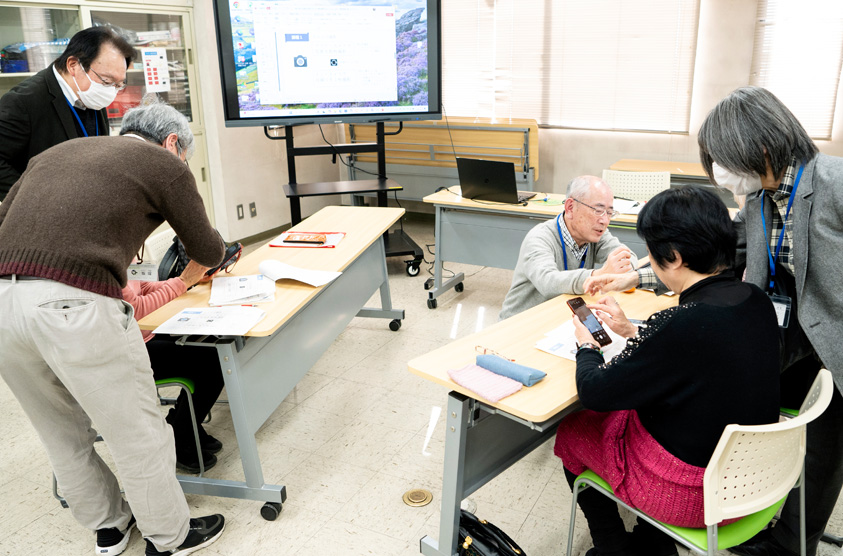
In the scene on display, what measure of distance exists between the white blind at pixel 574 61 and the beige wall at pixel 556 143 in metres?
0.11

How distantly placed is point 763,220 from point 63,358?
1978mm

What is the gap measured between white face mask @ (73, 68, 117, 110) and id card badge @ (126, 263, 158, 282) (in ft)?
2.37

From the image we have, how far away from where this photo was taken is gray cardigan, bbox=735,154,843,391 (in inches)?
63.7

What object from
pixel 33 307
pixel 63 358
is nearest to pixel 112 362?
pixel 63 358

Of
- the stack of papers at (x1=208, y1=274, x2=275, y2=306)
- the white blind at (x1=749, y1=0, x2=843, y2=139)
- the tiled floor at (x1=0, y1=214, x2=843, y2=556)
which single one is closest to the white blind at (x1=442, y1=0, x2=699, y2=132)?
the white blind at (x1=749, y1=0, x2=843, y2=139)

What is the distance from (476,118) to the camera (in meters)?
6.04

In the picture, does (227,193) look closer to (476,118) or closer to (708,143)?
(476,118)

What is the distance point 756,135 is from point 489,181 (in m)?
2.30

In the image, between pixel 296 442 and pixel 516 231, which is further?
pixel 516 231

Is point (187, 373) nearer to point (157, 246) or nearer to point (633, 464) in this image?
point (157, 246)

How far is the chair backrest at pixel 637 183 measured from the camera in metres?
4.00

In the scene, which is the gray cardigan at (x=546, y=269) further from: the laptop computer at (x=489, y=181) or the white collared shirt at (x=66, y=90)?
the white collared shirt at (x=66, y=90)

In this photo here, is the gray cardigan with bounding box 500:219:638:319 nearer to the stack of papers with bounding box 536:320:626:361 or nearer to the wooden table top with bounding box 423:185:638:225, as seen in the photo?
the stack of papers with bounding box 536:320:626:361

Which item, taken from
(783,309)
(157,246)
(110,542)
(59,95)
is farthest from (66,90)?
(783,309)
